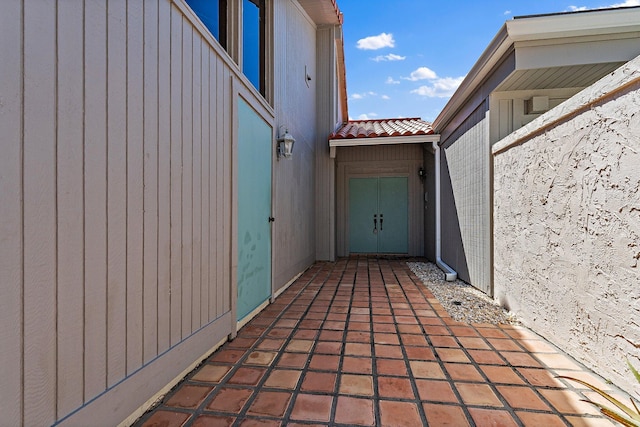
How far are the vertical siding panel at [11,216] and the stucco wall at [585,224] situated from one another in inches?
98.2

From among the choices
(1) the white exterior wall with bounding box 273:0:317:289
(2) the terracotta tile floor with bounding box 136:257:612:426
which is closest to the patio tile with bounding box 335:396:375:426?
(2) the terracotta tile floor with bounding box 136:257:612:426

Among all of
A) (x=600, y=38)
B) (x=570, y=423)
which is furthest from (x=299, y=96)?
(x=570, y=423)

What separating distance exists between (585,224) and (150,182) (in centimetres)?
250

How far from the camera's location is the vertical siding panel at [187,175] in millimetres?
1759

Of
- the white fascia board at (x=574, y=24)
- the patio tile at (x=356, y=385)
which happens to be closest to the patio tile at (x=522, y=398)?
the patio tile at (x=356, y=385)

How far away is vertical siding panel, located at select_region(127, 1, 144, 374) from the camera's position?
1336 mm

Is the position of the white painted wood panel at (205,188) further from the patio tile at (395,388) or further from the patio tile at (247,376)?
the patio tile at (395,388)

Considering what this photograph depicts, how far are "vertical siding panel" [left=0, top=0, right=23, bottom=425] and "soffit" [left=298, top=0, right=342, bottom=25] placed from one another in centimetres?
544

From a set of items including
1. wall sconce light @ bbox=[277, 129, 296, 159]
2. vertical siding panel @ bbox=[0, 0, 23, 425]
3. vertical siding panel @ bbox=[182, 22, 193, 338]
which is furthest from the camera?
wall sconce light @ bbox=[277, 129, 296, 159]

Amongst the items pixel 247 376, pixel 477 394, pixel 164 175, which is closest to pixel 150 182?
pixel 164 175

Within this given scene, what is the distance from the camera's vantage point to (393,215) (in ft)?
22.9

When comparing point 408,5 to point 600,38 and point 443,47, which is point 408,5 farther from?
point 600,38

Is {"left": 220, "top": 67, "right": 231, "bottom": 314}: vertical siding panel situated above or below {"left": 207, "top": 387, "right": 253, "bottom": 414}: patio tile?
above

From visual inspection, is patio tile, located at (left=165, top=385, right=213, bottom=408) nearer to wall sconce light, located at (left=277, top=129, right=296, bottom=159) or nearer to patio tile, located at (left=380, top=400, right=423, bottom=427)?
patio tile, located at (left=380, top=400, right=423, bottom=427)
